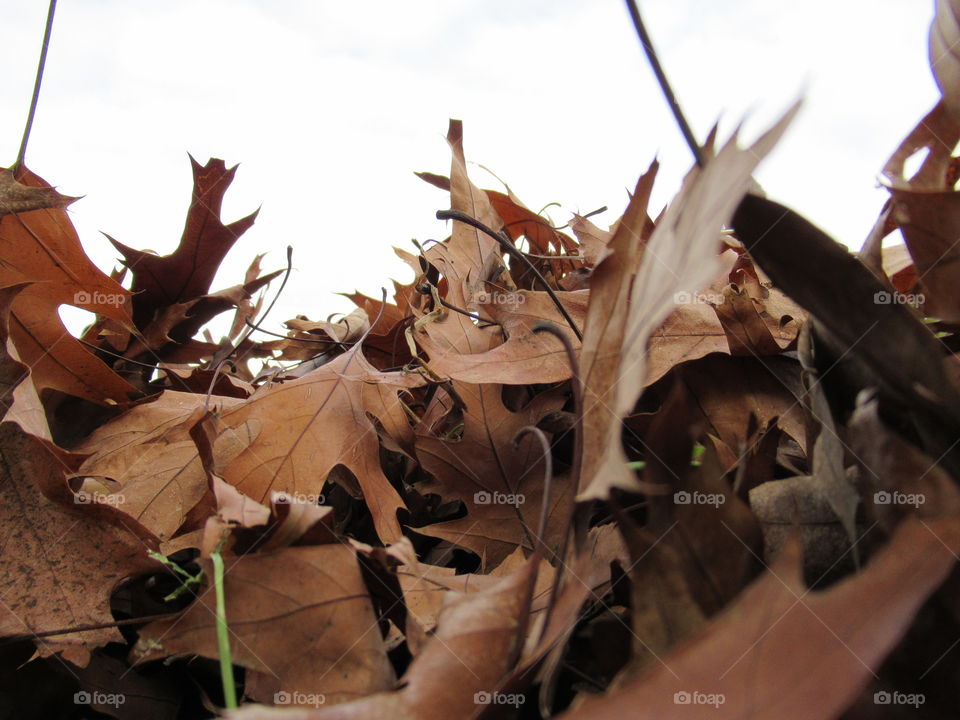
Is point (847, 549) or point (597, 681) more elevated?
point (847, 549)

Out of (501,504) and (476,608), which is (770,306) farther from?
(476,608)

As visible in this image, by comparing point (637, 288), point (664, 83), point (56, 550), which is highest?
point (664, 83)

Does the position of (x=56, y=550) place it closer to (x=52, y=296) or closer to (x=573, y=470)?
(x=52, y=296)

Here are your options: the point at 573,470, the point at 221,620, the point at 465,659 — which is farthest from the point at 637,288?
the point at 221,620

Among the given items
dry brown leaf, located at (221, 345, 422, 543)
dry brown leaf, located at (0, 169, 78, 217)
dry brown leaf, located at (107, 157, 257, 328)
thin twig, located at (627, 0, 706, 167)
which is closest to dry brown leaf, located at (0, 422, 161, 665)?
dry brown leaf, located at (221, 345, 422, 543)

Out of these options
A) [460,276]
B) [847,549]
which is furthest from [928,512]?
[460,276]

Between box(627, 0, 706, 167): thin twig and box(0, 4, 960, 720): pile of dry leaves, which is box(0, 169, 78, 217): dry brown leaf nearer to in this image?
box(0, 4, 960, 720): pile of dry leaves

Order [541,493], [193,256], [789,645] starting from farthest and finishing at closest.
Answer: [193,256] → [541,493] → [789,645]
